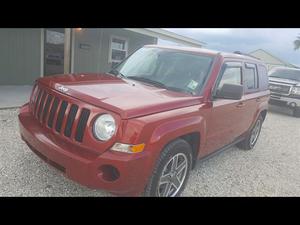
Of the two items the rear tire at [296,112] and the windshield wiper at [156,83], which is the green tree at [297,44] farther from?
the windshield wiper at [156,83]

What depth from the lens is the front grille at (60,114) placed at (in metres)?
2.72

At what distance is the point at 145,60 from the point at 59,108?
177 centimetres

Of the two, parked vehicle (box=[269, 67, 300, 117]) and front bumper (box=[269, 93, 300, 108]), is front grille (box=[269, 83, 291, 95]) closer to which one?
parked vehicle (box=[269, 67, 300, 117])

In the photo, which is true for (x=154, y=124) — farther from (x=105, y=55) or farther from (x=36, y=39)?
(x=105, y=55)

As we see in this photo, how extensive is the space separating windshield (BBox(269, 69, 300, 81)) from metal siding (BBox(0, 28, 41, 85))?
1026 cm

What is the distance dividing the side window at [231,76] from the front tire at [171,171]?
117 cm

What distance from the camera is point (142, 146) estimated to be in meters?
2.62

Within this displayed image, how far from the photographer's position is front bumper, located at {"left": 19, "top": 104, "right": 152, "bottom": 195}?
255 cm

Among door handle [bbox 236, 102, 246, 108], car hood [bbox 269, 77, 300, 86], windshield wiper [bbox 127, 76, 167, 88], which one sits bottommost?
car hood [bbox 269, 77, 300, 86]

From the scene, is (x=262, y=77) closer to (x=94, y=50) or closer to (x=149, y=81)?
(x=149, y=81)

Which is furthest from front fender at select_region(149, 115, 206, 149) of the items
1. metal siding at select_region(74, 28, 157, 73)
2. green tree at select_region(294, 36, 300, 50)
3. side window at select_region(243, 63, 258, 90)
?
green tree at select_region(294, 36, 300, 50)

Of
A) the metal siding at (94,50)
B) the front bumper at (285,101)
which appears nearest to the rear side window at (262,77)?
the front bumper at (285,101)

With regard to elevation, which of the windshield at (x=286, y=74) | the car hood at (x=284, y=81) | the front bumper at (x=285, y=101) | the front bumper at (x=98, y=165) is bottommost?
the front bumper at (x=285, y=101)
